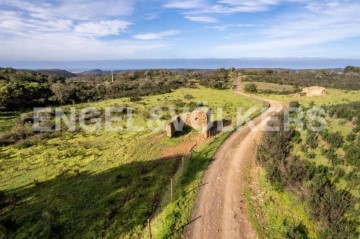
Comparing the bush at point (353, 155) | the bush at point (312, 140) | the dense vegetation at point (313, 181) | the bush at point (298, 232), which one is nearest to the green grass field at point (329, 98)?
the bush at point (312, 140)

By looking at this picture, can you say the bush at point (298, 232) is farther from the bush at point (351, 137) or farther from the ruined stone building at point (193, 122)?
the ruined stone building at point (193, 122)

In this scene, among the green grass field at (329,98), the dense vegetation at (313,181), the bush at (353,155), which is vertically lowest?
the dense vegetation at (313,181)

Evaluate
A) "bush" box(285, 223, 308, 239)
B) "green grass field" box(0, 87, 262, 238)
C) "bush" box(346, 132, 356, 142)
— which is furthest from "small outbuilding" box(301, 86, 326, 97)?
"bush" box(285, 223, 308, 239)

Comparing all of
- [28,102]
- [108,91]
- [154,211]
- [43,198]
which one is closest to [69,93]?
[28,102]

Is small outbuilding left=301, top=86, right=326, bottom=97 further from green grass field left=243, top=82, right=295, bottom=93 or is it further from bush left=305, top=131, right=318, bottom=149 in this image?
bush left=305, top=131, right=318, bottom=149

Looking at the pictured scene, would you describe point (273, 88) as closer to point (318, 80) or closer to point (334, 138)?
point (318, 80)

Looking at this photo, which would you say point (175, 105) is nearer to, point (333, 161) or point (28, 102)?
point (28, 102)
